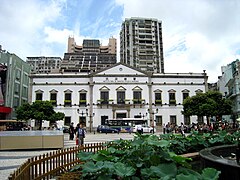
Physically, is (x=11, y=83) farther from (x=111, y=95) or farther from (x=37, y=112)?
(x=111, y=95)

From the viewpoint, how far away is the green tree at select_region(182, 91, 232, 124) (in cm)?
3241

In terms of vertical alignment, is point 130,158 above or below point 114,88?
below

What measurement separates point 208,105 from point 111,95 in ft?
54.6

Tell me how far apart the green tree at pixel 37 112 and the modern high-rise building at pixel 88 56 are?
38.6m

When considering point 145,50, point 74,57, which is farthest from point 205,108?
point 74,57

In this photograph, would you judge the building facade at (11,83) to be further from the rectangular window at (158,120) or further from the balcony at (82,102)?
the rectangular window at (158,120)

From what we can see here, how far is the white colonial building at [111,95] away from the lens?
1619 inches

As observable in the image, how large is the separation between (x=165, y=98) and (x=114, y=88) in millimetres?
9380

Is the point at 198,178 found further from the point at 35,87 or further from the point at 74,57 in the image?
the point at 74,57

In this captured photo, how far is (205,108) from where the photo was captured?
32375 millimetres

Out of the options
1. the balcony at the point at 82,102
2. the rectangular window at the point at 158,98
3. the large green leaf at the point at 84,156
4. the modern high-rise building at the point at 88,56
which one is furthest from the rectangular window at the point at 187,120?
the large green leaf at the point at 84,156

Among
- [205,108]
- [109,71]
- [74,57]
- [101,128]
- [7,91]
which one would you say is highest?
[74,57]

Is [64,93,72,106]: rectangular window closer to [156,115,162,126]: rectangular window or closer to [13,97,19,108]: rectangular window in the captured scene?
[13,97,19,108]: rectangular window

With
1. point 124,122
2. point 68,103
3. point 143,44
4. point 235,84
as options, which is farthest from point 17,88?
point 143,44
